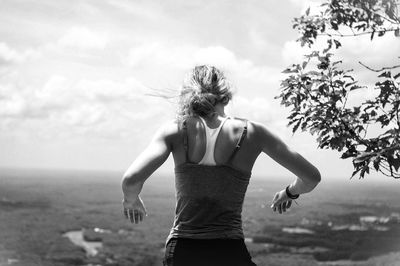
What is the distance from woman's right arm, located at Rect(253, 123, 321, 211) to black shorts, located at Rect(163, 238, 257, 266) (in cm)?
29

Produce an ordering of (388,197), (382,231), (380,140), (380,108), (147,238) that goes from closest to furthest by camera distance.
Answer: (380,140)
(380,108)
(147,238)
(382,231)
(388,197)

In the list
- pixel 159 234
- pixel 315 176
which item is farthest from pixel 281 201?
pixel 159 234

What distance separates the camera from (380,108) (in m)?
3.73

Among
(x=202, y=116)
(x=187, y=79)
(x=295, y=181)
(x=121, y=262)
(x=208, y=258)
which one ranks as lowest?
(x=121, y=262)

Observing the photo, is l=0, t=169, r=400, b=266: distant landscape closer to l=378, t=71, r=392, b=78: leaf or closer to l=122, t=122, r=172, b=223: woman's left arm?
l=378, t=71, r=392, b=78: leaf

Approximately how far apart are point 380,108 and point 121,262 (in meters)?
88.3

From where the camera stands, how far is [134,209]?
171cm

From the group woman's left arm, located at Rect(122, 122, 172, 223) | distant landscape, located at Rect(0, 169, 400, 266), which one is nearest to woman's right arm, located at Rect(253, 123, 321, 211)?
woman's left arm, located at Rect(122, 122, 172, 223)

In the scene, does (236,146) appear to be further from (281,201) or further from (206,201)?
Result: (281,201)

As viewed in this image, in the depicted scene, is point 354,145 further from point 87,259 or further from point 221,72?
point 87,259

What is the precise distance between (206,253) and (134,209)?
0.84 feet

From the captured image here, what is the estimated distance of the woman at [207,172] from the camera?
1.67 metres

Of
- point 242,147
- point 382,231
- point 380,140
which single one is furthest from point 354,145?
point 382,231

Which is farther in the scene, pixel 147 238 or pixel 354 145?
pixel 147 238
